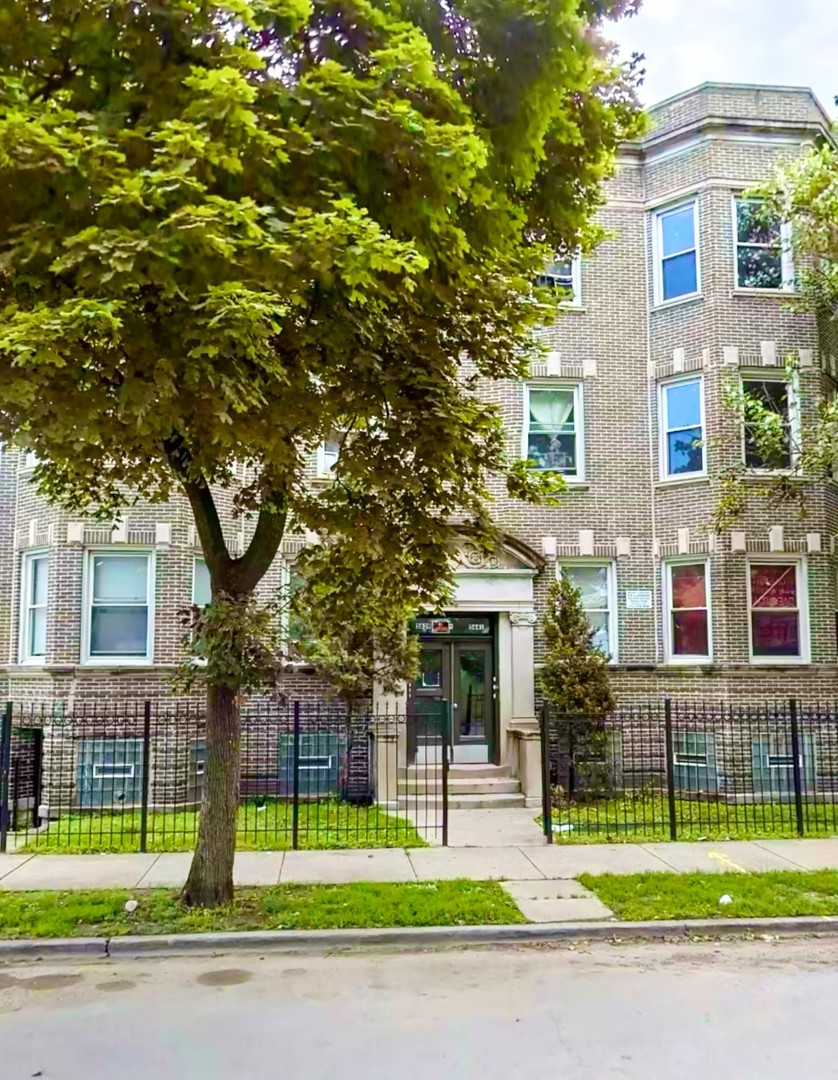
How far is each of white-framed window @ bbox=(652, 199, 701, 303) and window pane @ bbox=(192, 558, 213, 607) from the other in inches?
357

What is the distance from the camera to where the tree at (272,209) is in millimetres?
4906

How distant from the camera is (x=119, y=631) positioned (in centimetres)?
1327

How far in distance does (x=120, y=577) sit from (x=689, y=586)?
917 cm

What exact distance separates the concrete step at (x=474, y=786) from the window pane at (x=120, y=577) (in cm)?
493

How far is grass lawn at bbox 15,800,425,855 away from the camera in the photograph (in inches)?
400

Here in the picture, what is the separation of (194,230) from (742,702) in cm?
1205

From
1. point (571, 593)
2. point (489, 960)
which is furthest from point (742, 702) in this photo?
point (489, 960)

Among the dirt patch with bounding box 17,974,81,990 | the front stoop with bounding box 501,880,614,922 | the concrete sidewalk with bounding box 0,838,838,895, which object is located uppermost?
the concrete sidewalk with bounding box 0,838,838,895

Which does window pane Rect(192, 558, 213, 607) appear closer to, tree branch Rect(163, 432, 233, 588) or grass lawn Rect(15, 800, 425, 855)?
grass lawn Rect(15, 800, 425, 855)

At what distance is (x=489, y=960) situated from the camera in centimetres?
664

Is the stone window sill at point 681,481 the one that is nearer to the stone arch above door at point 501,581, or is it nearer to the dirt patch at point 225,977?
the stone arch above door at point 501,581

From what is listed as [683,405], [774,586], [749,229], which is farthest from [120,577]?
[749,229]

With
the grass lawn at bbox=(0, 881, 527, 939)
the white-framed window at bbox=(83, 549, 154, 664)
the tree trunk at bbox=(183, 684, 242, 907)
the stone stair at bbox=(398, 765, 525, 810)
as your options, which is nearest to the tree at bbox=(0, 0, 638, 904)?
the tree trunk at bbox=(183, 684, 242, 907)

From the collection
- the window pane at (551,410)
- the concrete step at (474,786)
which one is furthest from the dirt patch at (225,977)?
the window pane at (551,410)
